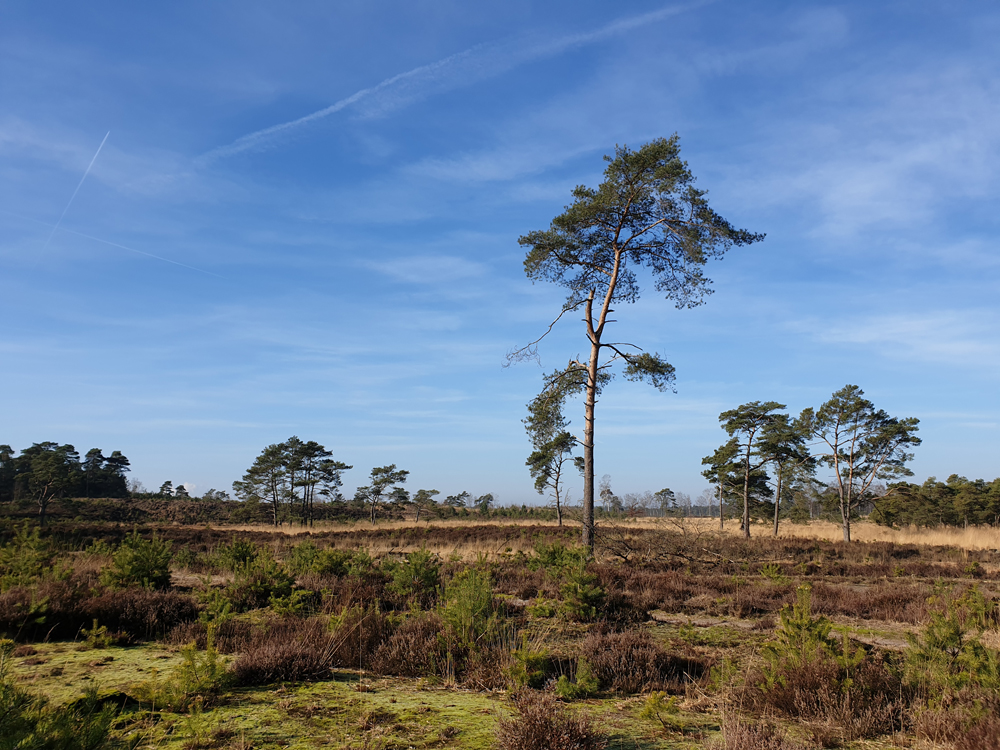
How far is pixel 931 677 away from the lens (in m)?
4.70

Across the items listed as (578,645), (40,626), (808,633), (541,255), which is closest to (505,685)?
(578,645)

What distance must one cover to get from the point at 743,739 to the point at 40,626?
7718 mm

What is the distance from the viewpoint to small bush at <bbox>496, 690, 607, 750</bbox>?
138 inches

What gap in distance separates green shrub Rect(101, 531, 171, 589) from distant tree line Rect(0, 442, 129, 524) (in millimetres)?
32541

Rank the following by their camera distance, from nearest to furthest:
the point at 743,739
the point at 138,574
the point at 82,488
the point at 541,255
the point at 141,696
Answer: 1. the point at 743,739
2. the point at 141,696
3. the point at 138,574
4. the point at 541,255
5. the point at 82,488

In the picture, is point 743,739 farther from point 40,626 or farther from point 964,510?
point 964,510

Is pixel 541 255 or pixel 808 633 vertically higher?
pixel 541 255

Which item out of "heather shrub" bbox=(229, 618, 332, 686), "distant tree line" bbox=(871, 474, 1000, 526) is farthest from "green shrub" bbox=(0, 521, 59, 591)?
"distant tree line" bbox=(871, 474, 1000, 526)

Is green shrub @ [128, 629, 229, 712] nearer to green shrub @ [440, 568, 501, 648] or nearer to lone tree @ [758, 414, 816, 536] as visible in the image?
green shrub @ [440, 568, 501, 648]

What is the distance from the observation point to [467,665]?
18.6 ft

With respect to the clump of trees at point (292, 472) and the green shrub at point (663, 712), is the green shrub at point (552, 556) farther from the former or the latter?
the clump of trees at point (292, 472)

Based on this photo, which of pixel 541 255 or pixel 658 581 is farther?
pixel 541 255

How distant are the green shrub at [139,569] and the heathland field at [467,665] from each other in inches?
1.2

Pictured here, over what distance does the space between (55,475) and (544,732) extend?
52769mm
